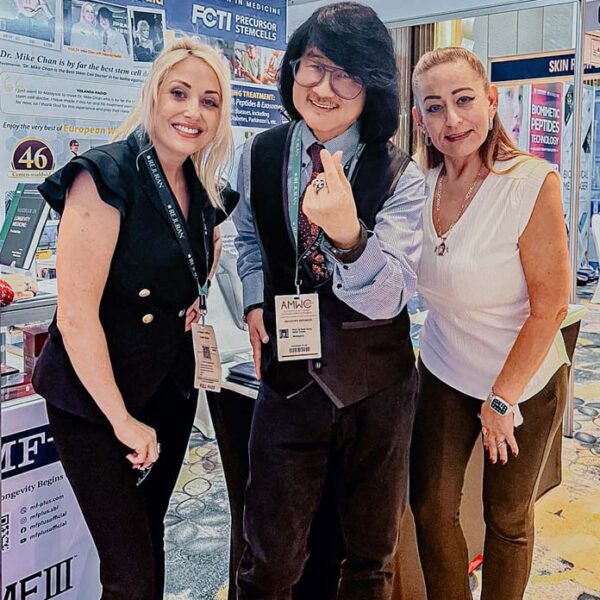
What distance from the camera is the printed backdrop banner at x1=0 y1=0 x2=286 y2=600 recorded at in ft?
5.74

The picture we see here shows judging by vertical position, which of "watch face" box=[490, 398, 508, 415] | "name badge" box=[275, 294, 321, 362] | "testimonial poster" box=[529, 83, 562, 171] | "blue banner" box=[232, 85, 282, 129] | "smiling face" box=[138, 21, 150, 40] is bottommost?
"watch face" box=[490, 398, 508, 415]

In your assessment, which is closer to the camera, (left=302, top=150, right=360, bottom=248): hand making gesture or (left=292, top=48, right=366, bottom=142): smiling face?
(left=302, top=150, right=360, bottom=248): hand making gesture

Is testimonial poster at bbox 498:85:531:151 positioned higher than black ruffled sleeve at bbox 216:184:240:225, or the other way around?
testimonial poster at bbox 498:85:531:151

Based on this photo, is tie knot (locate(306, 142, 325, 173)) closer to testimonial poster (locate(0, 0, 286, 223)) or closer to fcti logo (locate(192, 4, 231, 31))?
testimonial poster (locate(0, 0, 286, 223))

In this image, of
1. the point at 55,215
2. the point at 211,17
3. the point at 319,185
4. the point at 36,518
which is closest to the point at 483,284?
the point at 319,185

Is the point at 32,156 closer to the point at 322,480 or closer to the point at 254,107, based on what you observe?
the point at 254,107

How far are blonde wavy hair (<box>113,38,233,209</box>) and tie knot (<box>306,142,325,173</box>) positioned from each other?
0.75ft

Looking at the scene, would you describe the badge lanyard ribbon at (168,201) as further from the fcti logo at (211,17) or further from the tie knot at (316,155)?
the fcti logo at (211,17)

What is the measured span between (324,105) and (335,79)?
0.16 feet

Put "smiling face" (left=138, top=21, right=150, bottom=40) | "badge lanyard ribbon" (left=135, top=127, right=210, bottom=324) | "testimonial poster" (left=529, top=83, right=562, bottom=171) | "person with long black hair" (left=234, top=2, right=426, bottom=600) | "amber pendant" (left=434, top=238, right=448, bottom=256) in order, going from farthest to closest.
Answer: "testimonial poster" (left=529, top=83, right=562, bottom=171) → "smiling face" (left=138, top=21, right=150, bottom=40) → "amber pendant" (left=434, top=238, right=448, bottom=256) → "badge lanyard ribbon" (left=135, top=127, right=210, bottom=324) → "person with long black hair" (left=234, top=2, right=426, bottom=600)

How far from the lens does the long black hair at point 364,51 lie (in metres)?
1.27

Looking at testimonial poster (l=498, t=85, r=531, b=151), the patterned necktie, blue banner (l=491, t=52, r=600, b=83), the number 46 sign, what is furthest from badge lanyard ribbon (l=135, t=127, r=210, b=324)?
testimonial poster (l=498, t=85, r=531, b=151)

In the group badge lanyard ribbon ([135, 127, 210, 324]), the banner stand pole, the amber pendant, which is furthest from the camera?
the banner stand pole

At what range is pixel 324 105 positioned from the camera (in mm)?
1313
